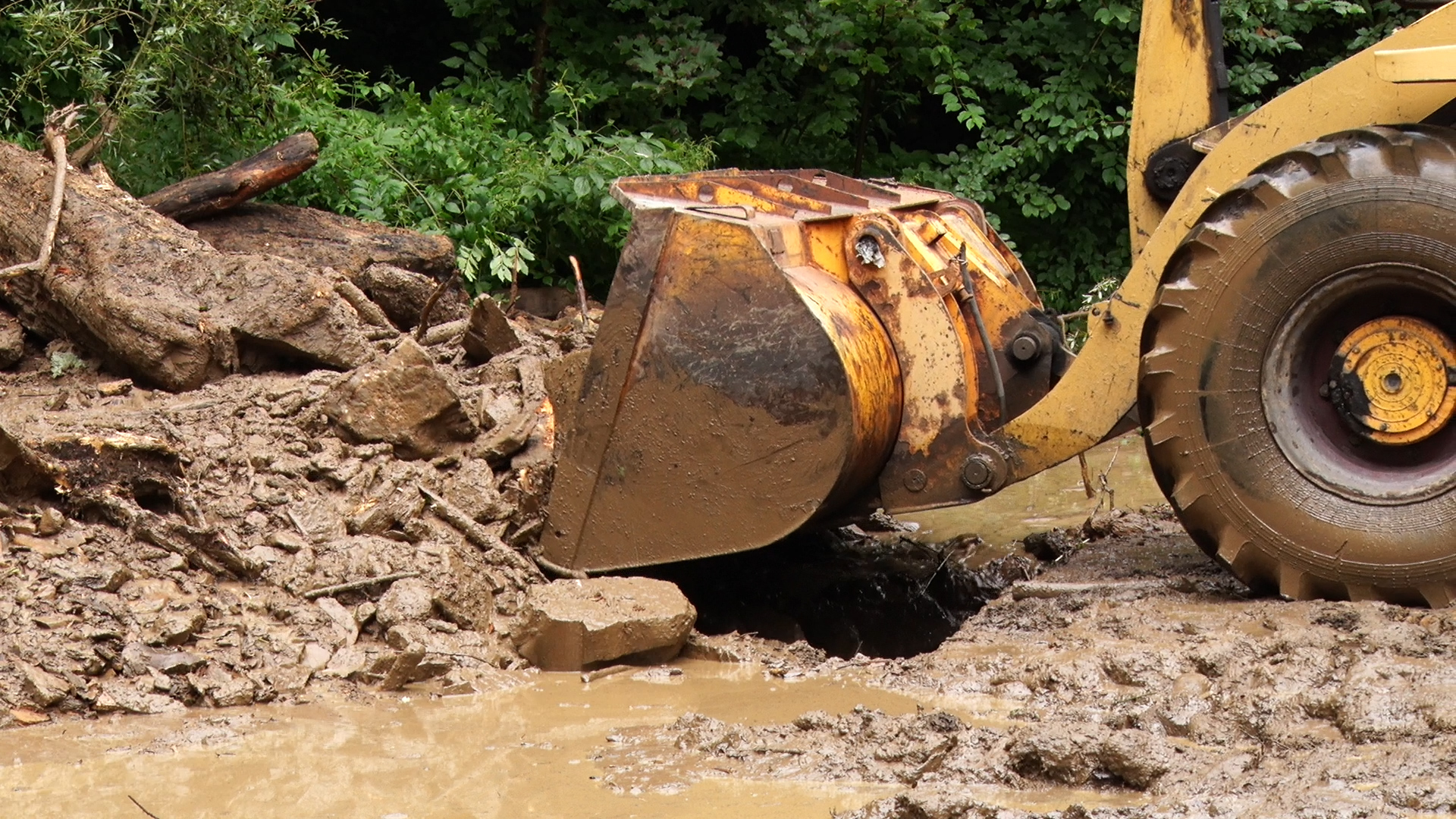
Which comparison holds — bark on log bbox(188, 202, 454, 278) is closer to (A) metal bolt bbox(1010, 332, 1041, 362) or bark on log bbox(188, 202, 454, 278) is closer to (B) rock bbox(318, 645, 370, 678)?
(B) rock bbox(318, 645, 370, 678)

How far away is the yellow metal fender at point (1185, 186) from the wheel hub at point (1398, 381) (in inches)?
21.8

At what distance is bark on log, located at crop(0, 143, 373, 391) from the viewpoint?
543 cm

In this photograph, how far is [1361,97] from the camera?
4.00 metres

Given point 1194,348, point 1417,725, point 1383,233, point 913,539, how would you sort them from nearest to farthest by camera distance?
point 1417,725, point 1383,233, point 1194,348, point 913,539

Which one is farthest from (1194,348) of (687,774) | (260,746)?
(260,746)

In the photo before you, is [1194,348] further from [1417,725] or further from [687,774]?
[687,774]

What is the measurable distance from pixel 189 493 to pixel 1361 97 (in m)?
3.44

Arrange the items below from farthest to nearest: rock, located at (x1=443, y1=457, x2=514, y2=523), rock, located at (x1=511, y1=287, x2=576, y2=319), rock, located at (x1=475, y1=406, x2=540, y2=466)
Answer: rock, located at (x1=511, y1=287, x2=576, y2=319)
rock, located at (x1=475, y1=406, x2=540, y2=466)
rock, located at (x1=443, y1=457, x2=514, y2=523)

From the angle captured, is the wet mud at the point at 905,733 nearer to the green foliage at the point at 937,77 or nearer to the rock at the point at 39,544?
the rock at the point at 39,544

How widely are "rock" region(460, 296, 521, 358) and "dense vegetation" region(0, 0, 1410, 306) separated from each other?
6.36 ft

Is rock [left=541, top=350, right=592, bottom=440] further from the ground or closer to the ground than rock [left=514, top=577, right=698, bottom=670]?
further from the ground

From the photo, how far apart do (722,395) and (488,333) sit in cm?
170

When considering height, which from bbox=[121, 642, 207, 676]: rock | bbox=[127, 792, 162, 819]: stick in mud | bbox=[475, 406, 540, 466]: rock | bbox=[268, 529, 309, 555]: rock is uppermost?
bbox=[475, 406, 540, 466]: rock

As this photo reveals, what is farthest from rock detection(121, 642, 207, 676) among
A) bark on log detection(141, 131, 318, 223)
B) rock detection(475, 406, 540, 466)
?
bark on log detection(141, 131, 318, 223)
